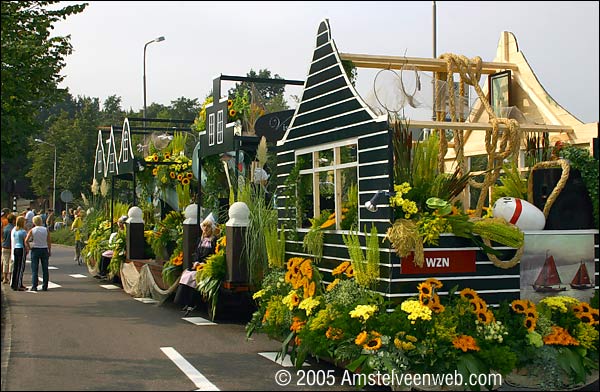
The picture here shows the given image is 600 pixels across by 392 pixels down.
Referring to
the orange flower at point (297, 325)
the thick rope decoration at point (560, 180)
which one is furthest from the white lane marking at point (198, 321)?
the thick rope decoration at point (560, 180)

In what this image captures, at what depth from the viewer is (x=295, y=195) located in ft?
33.0

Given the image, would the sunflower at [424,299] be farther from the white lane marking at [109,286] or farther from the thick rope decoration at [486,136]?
the white lane marking at [109,286]

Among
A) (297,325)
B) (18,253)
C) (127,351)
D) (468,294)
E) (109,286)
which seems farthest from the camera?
(109,286)

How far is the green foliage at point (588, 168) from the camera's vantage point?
8.33 meters

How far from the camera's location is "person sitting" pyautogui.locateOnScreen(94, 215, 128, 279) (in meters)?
18.0

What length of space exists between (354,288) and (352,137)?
170cm

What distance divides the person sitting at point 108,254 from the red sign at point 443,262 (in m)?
11.6

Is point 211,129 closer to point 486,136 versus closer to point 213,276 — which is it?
point 213,276

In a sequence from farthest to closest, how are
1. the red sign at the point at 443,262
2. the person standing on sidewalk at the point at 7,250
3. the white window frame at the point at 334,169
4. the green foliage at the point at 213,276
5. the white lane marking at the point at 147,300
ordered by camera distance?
the person standing on sidewalk at the point at 7,250
the white lane marking at the point at 147,300
the green foliage at the point at 213,276
the white window frame at the point at 334,169
the red sign at the point at 443,262

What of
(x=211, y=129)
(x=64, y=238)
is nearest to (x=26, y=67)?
(x=211, y=129)

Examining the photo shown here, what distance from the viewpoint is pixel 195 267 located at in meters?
12.4

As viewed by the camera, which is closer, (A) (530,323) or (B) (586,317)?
(A) (530,323)

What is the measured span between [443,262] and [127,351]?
4066 millimetres

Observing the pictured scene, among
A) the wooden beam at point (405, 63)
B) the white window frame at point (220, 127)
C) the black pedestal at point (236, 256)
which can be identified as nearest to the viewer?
the wooden beam at point (405, 63)
